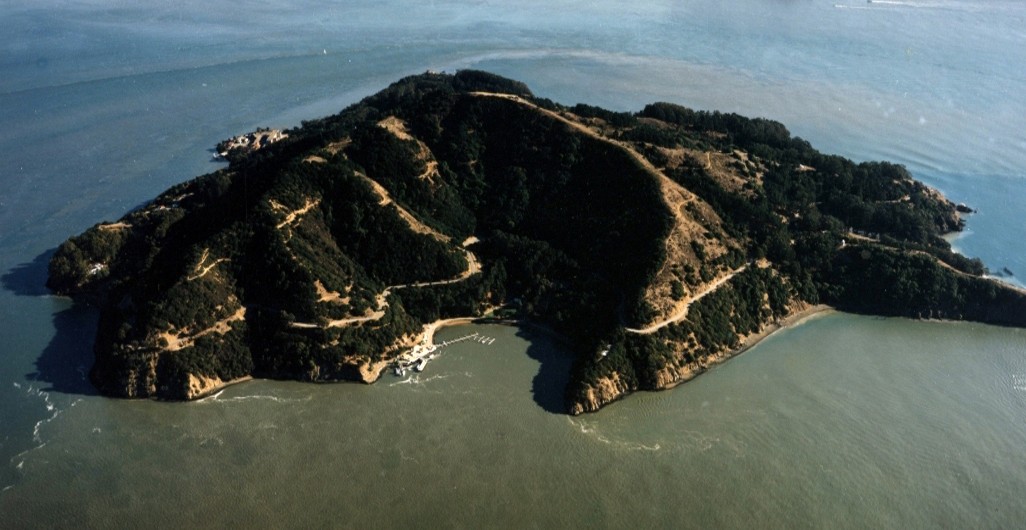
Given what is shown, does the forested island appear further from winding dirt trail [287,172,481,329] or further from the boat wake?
the boat wake

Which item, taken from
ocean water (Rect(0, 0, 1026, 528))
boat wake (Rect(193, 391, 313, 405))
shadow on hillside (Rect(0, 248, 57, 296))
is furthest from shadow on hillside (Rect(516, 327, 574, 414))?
shadow on hillside (Rect(0, 248, 57, 296))

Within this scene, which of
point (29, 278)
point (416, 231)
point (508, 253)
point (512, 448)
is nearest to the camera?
point (512, 448)

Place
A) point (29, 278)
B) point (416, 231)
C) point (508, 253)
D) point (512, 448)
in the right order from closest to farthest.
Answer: point (512, 448) < point (416, 231) < point (508, 253) < point (29, 278)

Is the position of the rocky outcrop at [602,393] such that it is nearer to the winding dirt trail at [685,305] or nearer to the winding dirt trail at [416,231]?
the winding dirt trail at [685,305]

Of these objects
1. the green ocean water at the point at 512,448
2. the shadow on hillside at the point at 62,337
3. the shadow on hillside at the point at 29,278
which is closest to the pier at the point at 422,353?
the green ocean water at the point at 512,448

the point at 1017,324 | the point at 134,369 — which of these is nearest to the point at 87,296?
the point at 134,369

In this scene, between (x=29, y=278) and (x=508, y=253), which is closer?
(x=508, y=253)

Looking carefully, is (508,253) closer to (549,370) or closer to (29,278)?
(549,370)

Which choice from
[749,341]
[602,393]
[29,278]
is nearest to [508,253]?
[602,393]

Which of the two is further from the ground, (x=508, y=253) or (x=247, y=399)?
(x=508, y=253)
